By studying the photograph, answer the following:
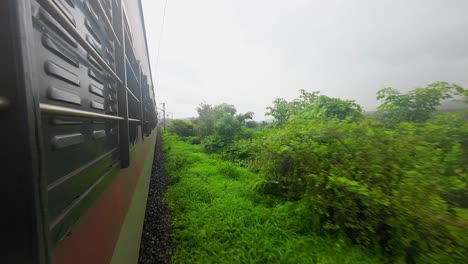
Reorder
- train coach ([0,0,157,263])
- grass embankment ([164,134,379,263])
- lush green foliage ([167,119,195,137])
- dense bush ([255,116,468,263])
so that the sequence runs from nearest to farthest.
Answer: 1. train coach ([0,0,157,263])
2. dense bush ([255,116,468,263])
3. grass embankment ([164,134,379,263])
4. lush green foliage ([167,119,195,137])

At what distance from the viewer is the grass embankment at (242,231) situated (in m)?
2.49

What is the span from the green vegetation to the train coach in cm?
211

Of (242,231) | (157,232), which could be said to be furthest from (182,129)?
(242,231)

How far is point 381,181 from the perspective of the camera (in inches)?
90.9

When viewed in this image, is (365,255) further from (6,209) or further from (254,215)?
(6,209)

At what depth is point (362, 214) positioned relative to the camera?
106 inches

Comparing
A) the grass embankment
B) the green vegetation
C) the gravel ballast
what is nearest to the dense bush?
the green vegetation

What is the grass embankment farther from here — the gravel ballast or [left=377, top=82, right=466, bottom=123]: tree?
[left=377, top=82, right=466, bottom=123]: tree

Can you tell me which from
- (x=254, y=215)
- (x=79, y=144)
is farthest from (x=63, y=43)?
(x=254, y=215)

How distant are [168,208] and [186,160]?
3.54 m

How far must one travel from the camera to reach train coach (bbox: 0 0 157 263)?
1.62 feet

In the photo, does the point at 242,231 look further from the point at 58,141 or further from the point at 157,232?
the point at 58,141

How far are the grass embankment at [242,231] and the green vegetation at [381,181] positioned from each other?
1.8 inches

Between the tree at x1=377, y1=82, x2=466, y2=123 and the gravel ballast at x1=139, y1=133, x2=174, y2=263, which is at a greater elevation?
the tree at x1=377, y1=82, x2=466, y2=123
